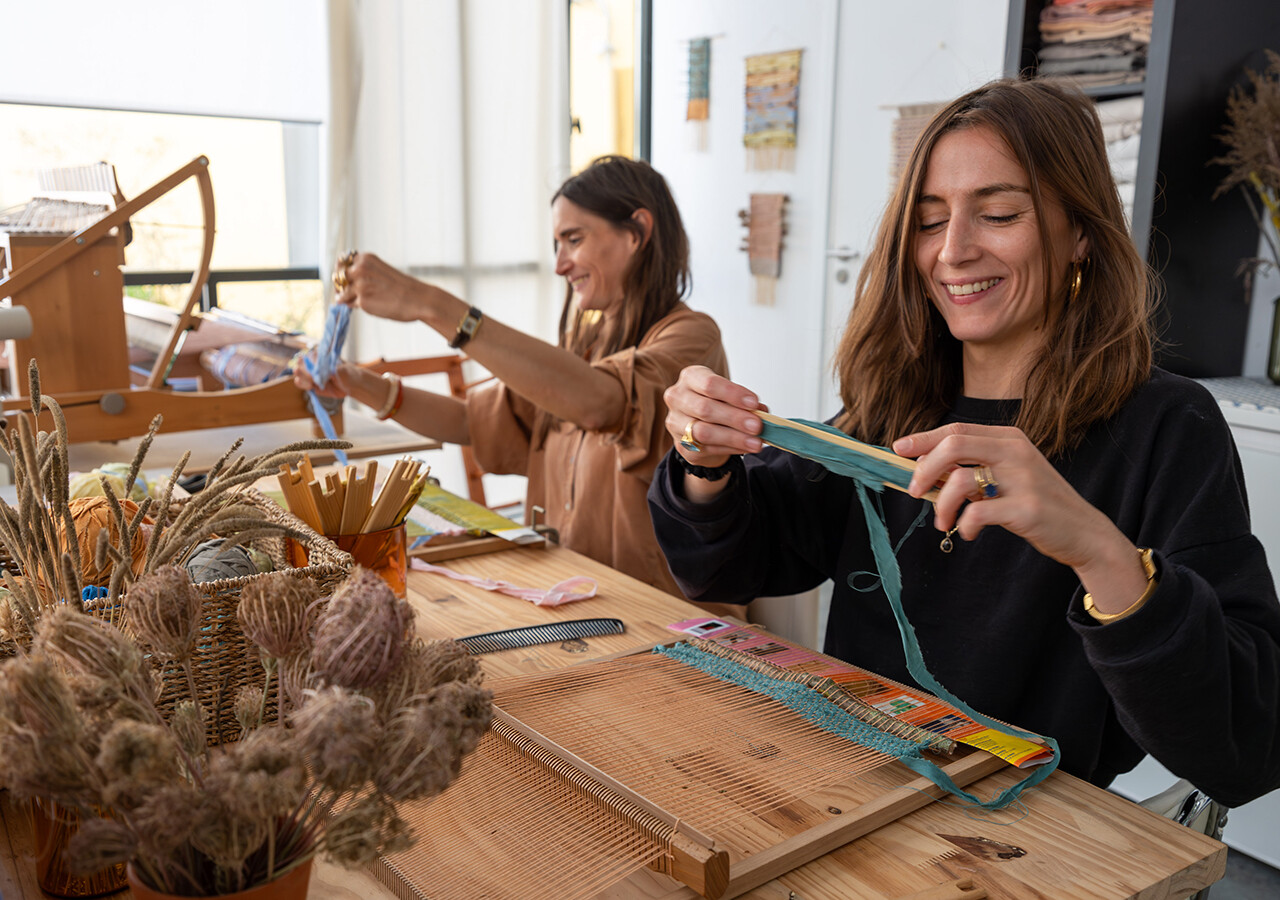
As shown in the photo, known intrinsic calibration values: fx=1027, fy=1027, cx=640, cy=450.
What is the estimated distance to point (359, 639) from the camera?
544mm

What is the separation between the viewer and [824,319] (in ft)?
14.3

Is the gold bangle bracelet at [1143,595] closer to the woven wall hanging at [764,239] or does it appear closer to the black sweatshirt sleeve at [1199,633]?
the black sweatshirt sleeve at [1199,633]

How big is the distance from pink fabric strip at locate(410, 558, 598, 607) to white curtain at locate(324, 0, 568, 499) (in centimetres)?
287

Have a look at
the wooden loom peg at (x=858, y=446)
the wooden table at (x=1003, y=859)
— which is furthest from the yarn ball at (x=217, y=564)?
the wooden loom peg at (x=858, y=446)

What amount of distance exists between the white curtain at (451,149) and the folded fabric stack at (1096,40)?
8.07 ft

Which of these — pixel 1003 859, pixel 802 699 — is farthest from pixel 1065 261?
pixel 1003 859

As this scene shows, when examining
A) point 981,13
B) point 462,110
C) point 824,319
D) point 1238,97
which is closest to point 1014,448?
point 1238,97

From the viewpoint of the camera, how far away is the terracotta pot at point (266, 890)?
548mm

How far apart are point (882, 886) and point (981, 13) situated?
11.5 feet

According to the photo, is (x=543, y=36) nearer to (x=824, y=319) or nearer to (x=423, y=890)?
(x=824, y=319)

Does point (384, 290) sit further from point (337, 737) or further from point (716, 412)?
point (337, 737)

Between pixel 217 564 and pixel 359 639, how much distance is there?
1.99ft

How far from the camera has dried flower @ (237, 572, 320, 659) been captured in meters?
0.61

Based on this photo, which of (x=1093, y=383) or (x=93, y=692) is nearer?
(x=93, y=692)
